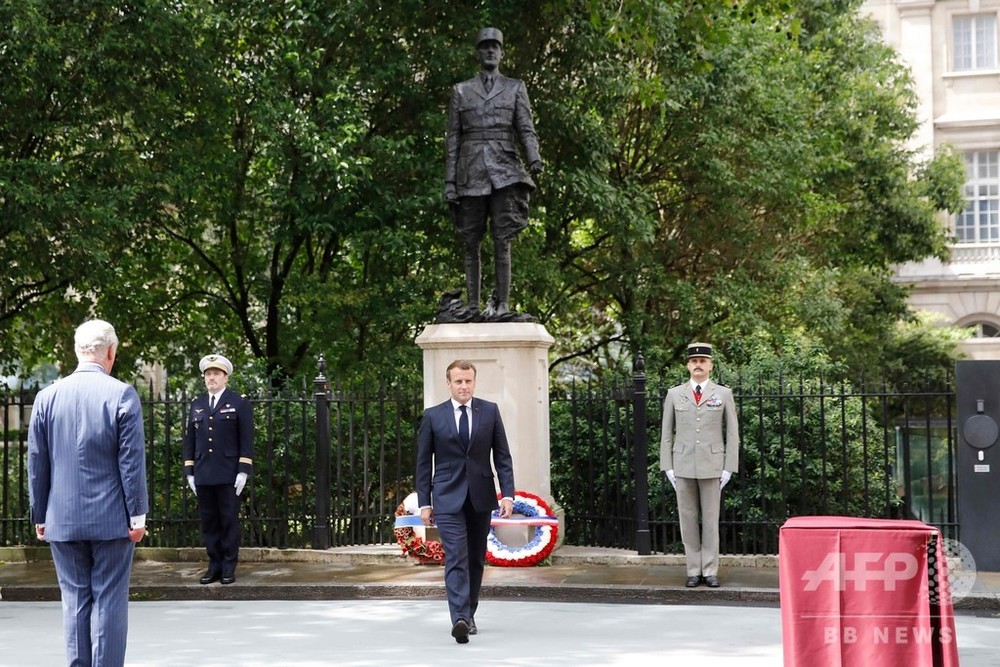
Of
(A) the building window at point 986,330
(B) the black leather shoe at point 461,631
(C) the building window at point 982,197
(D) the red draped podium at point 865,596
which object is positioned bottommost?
(B) the black leather shoe at point 461,631

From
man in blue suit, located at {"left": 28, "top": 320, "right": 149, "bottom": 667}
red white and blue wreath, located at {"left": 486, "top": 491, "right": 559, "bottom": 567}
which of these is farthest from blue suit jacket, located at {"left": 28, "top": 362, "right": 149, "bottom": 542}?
red white and blue wreath, located at {"left": 486, "top": 491, "right": 559, "bottom": 567}

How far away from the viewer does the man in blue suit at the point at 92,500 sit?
6816mm

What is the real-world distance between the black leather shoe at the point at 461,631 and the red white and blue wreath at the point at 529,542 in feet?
12.1

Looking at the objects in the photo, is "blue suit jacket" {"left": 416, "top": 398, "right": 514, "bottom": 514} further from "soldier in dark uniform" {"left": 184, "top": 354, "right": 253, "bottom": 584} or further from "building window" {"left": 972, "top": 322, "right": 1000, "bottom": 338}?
"building window" {"left": 972, "top": 322, "right": 1000, "bottom": 338}

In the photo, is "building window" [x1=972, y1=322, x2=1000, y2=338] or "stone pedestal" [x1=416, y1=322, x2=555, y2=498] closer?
"stone pedestal" [x1=416, y1=322, x2=555, y2=498]

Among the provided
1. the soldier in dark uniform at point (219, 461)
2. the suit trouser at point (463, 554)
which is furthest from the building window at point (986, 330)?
the suit trouser at point (463, 554)

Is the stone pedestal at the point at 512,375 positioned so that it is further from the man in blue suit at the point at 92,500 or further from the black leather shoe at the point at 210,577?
the man in blue suit at the point at 92,500

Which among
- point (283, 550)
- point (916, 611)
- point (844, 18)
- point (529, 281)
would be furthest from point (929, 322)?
point (916, 611)

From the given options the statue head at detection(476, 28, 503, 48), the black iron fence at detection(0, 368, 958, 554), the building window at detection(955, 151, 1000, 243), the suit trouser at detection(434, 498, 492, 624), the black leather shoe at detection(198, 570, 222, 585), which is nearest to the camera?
the suit trouser at detection(434, 498, 492, 624)

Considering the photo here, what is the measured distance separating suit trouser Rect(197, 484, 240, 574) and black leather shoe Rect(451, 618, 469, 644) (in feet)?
Result: 12.0

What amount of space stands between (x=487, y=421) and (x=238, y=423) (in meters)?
3.53

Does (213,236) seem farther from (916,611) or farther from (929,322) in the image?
(929,322)

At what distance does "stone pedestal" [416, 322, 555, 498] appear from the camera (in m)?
12.8

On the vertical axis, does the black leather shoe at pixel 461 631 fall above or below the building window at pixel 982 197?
below
